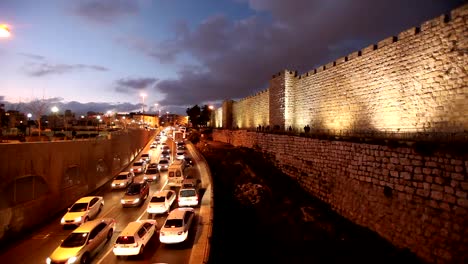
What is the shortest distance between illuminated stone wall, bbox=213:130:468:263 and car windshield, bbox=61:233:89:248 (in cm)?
1301

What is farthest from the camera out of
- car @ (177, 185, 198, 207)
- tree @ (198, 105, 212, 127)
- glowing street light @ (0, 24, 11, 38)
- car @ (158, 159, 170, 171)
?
tree @ (198, 105, 212, 127)

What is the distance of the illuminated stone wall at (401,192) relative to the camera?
10.1m

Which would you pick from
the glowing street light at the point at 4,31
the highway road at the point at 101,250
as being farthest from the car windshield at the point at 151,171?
the glowing street light at the point at 4,31

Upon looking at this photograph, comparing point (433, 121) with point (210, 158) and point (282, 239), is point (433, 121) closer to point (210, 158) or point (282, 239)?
point (282, 239)

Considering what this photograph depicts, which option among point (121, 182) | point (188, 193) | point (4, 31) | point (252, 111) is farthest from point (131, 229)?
point (252, 111)

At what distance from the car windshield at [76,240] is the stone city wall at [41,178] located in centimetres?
405

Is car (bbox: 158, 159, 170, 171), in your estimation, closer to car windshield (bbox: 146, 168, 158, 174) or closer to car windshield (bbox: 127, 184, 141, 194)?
car windshield (bbox: 146, 168, 158, 174)

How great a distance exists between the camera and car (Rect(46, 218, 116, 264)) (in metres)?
10.6

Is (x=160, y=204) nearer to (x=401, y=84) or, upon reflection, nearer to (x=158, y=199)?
(x=158, y=199)

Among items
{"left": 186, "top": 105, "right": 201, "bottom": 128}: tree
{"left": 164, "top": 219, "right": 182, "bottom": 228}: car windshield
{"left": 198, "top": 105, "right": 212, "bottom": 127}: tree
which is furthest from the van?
{"left": 186, "top": 105, "right": 201, "bottom": 128}: tree

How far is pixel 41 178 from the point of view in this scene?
15961 mm

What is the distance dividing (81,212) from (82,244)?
16.0ft

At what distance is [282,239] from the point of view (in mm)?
16625

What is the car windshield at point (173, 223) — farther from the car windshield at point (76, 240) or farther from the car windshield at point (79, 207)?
the car windshield at point (79, 207)
